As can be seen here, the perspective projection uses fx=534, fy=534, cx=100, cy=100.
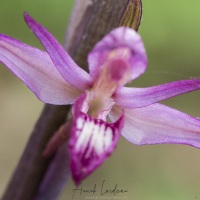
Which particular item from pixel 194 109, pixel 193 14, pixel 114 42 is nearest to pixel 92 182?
pixel 194 109

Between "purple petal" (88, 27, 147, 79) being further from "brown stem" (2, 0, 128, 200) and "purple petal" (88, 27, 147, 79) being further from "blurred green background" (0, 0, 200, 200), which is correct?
"blurred green background" (0, 0, 200, 200)

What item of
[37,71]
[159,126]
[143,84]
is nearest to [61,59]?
[37,71]

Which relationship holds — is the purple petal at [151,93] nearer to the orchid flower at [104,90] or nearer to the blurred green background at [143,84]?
the orchid flower at [104,90]

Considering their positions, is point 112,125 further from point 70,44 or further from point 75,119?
point 70,44

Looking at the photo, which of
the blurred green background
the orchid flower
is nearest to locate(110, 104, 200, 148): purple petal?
the orchid flower

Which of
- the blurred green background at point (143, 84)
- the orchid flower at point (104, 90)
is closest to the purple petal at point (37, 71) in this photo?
the orchid flower at point (104, 90)

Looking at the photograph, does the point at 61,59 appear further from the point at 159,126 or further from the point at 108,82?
the point at 159,126
